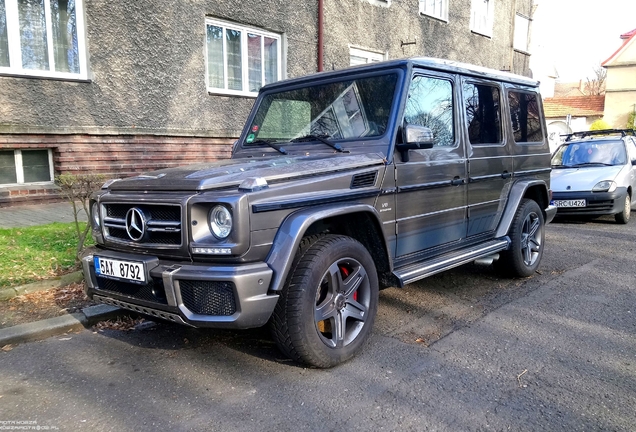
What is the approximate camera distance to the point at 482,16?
18.2 meters

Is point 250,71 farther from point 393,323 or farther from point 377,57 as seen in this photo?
point 393,323

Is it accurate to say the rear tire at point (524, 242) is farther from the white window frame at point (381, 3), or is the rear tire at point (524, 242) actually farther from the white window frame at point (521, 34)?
the white window frame at point (521, 34)

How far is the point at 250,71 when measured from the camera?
36.7 ft

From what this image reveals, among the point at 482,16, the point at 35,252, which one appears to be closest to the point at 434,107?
the point at 35,252

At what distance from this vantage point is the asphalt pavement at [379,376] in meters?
2.64

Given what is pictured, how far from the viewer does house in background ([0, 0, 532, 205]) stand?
8.18 meters

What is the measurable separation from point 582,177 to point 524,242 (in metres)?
4.89

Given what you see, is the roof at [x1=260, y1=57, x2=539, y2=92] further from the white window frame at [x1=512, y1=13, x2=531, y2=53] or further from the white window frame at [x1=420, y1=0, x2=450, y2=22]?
the white window frame at [x1=512, y1=13, x2=531, y2=53]

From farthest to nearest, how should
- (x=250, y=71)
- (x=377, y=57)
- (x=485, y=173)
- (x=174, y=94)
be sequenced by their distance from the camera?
(x=377, y=57)
(x=250, y=71)
(x=174, y=94)
(x=485, y=173)

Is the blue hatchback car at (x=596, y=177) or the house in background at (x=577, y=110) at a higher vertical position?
the house in background at (x=577, y=110)

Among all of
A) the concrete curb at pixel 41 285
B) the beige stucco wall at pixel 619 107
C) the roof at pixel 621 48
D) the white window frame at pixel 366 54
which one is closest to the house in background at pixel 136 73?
the white window frame at pixel 366 54

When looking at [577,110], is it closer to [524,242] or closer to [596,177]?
[596,177]

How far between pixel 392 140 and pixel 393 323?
1481 millimetres

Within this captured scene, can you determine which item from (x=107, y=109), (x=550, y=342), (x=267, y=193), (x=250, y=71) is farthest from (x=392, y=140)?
(x=250, y=71)
